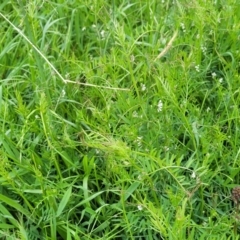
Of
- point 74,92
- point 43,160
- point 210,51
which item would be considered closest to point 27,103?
point 74,92

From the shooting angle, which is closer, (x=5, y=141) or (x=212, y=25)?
(x=5, y=141)

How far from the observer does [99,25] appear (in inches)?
106

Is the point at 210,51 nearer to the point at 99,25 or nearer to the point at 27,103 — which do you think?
the point at 99,25

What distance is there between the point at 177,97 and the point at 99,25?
2.40ft

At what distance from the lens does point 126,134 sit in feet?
6.47

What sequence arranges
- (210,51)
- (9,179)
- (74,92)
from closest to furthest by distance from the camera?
(9,179) → (74,92) → (210,51)

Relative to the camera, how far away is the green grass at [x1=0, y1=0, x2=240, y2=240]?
1846 millimetres

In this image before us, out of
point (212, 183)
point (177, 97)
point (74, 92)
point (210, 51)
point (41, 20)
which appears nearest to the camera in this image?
point (212, 183)

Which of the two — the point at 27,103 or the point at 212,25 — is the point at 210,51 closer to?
the point at 212,25

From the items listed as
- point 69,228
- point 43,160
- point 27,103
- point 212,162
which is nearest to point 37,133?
point 43,160

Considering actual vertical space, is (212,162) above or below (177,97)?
below

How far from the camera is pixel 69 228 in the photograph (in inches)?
73.7

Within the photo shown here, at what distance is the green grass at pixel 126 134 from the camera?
1.85 metres

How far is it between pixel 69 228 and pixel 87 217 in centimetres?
10
